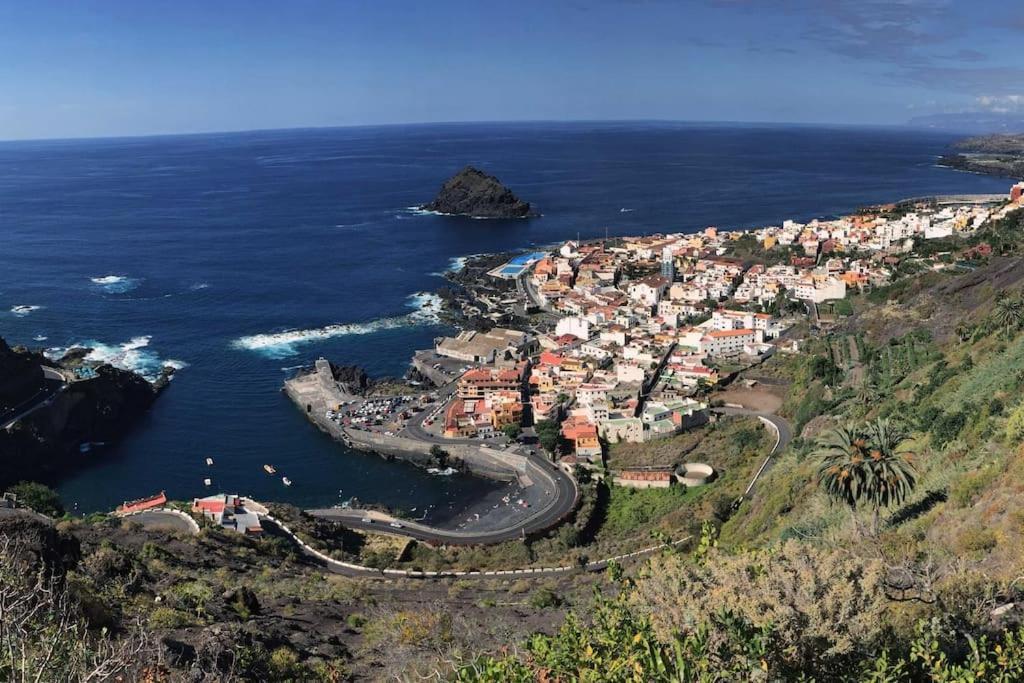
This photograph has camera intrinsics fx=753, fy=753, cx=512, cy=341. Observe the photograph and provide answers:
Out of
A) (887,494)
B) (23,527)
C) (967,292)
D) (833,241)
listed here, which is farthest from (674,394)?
(833,241)

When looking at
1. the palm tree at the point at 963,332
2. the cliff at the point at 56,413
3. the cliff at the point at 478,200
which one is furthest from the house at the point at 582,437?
the cliff at the point at 478,200

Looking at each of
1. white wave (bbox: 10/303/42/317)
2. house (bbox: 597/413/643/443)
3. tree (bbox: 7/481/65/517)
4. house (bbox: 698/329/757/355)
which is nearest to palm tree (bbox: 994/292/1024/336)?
house (bbox: 597/413/643/443)

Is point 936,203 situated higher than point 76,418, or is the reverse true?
point 936,203

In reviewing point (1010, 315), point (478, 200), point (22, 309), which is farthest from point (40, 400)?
point (478, 200)

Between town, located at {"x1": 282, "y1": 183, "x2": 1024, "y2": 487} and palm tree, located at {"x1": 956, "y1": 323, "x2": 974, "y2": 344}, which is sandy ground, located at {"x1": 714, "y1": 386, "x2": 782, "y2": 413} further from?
palm tree, located at {"x1": 956, "y1": 323, "x2": 974, "y2": 344}

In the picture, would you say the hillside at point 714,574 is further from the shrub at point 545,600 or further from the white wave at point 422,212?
the white wave at point 422,212

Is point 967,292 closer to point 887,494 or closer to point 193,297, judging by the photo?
point 887,494

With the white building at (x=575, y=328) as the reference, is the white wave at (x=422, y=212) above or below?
above
